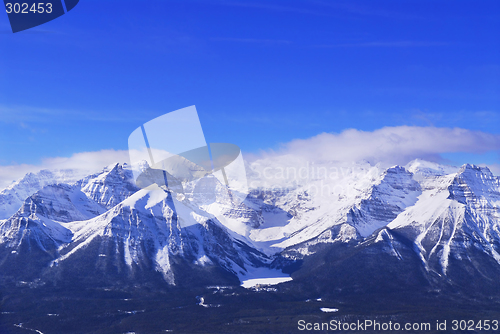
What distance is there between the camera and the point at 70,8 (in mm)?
91625

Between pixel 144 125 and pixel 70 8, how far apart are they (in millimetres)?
33724

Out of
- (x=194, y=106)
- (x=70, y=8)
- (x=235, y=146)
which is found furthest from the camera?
(x=235, y=146)

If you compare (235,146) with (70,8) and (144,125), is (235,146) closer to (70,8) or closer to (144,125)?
(144,125)

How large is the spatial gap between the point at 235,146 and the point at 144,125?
4476 cm

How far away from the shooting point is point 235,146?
160125 mm

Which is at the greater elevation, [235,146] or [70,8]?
[70,8]

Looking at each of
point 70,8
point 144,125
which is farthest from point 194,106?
point 70,8

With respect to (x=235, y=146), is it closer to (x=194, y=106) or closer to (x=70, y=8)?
(x=194, y=106)

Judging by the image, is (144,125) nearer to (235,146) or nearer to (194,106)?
(194,106)

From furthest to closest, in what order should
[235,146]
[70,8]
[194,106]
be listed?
[235,146]
[194,106]
[70,8]

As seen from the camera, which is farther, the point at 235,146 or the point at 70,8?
the point at 235,146

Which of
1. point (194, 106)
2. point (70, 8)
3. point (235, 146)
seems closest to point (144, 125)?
point (194, 106)

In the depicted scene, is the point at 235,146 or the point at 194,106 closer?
the point at 194,106

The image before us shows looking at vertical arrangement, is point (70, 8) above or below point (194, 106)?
above
